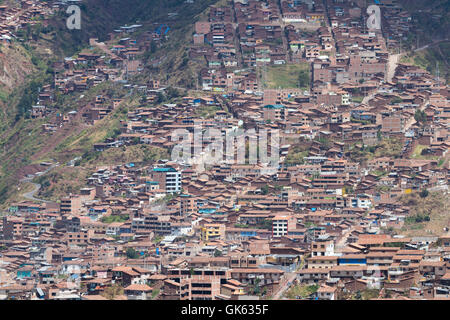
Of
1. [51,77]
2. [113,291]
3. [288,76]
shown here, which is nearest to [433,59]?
[288,76]

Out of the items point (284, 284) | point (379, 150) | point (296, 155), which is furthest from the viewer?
point (296, 155)

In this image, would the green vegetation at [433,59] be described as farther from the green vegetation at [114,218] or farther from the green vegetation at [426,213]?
the green vegetation at [114,218]

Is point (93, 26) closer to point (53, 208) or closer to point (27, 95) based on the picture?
point (27, 95)

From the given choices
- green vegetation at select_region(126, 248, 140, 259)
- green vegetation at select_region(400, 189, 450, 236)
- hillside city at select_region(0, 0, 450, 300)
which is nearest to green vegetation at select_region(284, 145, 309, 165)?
hillside city at select_region(0, 0, 450, 300)

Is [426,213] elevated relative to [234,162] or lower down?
lower down

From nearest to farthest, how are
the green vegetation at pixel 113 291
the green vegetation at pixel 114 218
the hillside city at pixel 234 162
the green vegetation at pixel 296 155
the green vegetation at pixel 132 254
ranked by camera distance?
the green vegetation at pixel 113 291, the hillside city at pixel 234 162, the green vegetation at pixel 132 254, the green vegetation at pixel 114 218, the green vegetation at pixel 296 155

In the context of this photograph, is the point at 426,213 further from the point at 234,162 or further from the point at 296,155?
the point at 234,162

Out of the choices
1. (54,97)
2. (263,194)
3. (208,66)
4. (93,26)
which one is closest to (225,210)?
(263,194)

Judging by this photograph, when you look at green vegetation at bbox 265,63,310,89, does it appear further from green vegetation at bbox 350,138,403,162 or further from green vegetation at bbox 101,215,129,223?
green vegetation at bbox 101,215,129,223

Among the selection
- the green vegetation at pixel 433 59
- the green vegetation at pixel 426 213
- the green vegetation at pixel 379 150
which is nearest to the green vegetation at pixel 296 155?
the green vegetation at pixel 379 150
